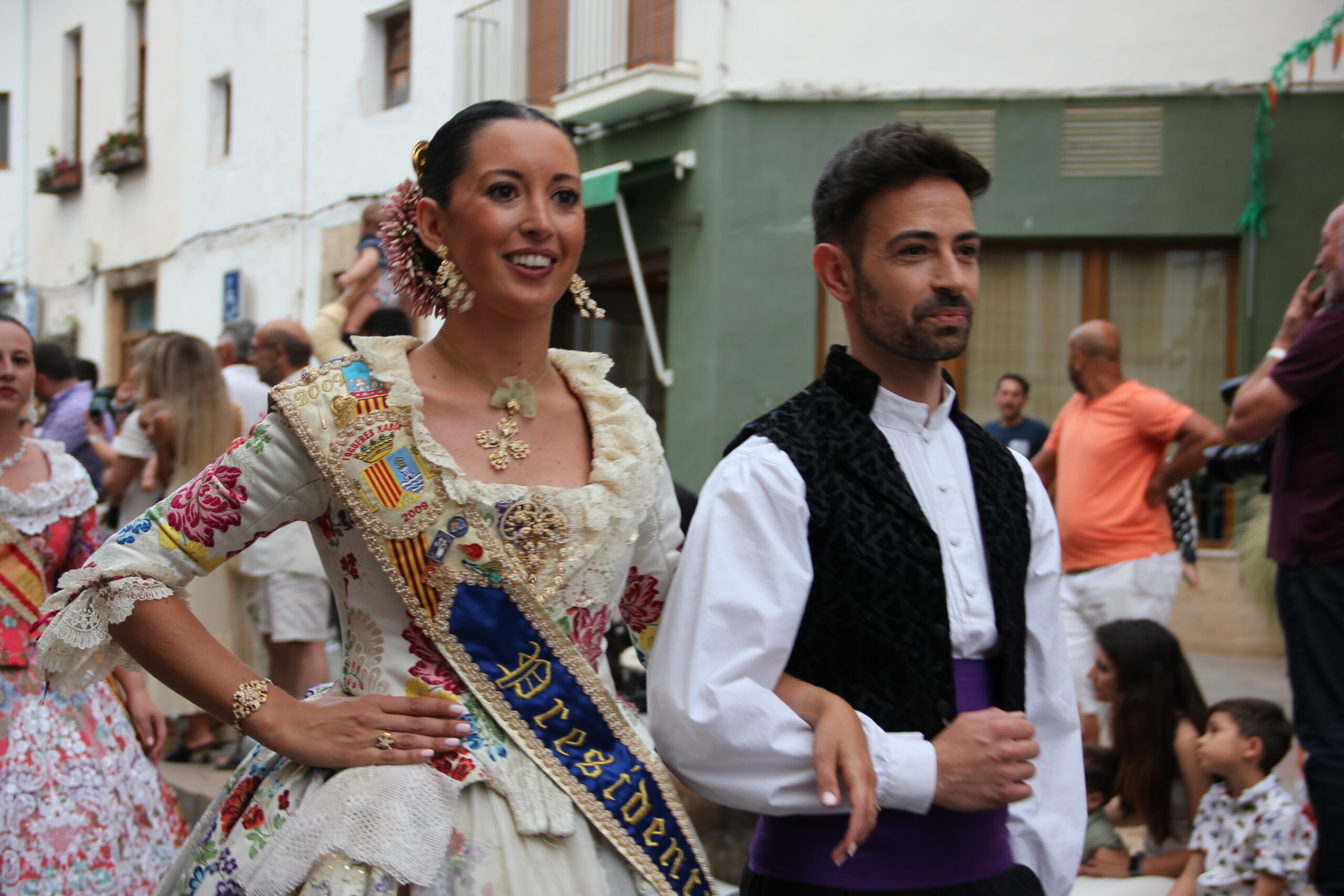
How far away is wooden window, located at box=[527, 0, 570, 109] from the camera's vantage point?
38.6ft

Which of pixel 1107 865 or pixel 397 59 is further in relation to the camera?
pixel 397 59

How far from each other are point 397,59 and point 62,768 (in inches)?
451

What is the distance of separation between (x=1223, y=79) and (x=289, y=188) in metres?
9.44

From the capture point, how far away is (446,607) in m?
1.91

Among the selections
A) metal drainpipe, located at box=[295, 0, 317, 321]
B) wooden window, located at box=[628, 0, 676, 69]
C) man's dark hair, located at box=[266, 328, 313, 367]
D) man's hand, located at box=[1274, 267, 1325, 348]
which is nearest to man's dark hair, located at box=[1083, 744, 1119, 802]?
man's hand, located at box=[1274, 267, 1325, 348]

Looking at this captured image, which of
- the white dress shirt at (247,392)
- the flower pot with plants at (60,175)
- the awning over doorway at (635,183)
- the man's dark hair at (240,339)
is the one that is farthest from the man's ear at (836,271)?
the flower pot with plants at (60,175)

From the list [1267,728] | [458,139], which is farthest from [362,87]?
[458,139]

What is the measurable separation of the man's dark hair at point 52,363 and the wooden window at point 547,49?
594cm

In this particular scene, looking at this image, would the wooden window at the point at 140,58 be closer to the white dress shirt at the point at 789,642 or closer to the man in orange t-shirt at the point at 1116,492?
the man in orange t-shirt at the point at 1116,492

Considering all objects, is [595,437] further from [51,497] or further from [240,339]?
[240,339]

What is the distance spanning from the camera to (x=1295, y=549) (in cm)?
351

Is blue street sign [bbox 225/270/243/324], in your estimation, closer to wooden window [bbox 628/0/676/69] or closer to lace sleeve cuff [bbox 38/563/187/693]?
wooden window [bbox 628/0/676/69]

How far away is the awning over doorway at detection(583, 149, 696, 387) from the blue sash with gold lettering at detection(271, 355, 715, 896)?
8879mm

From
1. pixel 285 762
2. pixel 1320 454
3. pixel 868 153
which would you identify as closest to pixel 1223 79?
pixel 1320 454
